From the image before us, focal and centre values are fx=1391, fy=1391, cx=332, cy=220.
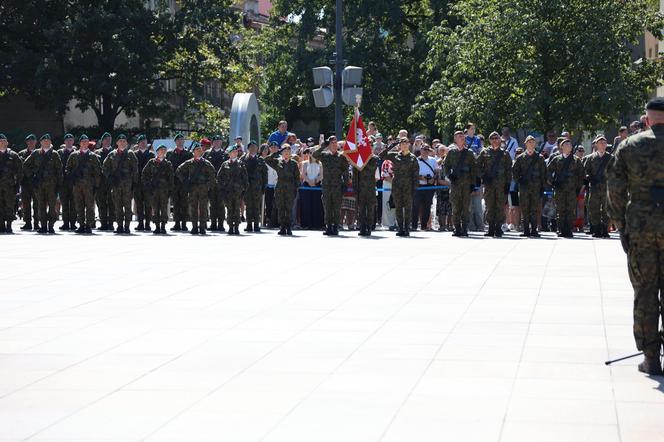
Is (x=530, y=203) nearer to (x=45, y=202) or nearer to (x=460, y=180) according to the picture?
(x=460, y=180)

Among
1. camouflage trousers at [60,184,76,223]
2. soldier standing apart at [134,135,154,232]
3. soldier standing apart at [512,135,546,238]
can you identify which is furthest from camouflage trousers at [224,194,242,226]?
soldier standing apart at [512,135,546,238]

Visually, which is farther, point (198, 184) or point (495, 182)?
point (198, 184)

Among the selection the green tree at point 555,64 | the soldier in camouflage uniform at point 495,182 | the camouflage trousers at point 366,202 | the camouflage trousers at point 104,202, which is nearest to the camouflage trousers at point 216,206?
the camouflage trousers at point 104,202

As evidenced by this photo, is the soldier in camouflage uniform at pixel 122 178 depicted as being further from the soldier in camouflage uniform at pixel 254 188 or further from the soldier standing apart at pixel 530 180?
the soldier standing apart at pixel 530 180

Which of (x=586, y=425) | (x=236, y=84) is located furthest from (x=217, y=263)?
(x=236, y=84)

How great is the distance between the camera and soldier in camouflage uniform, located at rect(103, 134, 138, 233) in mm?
27078

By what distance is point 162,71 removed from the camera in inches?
2132

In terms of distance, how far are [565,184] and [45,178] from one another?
33.5 ft

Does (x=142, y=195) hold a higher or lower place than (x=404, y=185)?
lower

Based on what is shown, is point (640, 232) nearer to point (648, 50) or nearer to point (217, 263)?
point (217, 263)

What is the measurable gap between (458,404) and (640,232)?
2.14m

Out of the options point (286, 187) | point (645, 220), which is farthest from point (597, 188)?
point (645, 220)

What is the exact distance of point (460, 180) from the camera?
25.3 m

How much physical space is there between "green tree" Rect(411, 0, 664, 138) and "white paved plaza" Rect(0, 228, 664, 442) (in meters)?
20.5
